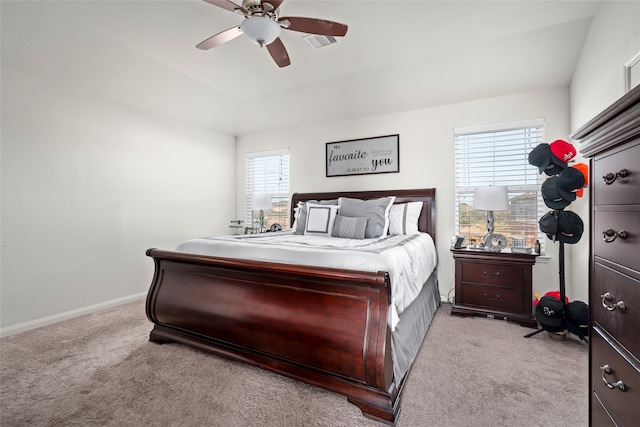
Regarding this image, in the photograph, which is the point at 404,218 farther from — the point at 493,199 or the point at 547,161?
the point at 547,161

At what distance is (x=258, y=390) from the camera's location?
1.81m

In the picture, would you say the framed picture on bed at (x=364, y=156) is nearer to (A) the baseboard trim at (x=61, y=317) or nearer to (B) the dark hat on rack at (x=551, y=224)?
(B) the dark hat on rack at (x=551, y=224)

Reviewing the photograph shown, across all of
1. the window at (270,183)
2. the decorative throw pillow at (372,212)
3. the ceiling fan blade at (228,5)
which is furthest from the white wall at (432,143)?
the ceiling fan blade at (228,5)

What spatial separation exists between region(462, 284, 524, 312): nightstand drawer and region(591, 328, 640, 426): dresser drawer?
6.82ft

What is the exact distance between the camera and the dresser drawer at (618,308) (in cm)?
76

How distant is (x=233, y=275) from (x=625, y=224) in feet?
6.43

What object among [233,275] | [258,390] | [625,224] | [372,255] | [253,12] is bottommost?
[258,390]

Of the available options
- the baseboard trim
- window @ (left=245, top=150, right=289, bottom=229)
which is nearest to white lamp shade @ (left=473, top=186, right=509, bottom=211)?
window @ (left=245, top=150, right=289, bottom=229)

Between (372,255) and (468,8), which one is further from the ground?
(468,8)

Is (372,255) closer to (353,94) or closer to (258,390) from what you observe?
(258,390)

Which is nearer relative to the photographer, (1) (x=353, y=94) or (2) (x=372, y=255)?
(2) (x=372, y=255)

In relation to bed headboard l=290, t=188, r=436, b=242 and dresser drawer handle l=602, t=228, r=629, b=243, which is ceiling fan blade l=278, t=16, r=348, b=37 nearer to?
dresser drawer handle l=602, t=228, r=629, b=243

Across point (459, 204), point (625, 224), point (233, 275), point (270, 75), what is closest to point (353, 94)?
point (270, 75)

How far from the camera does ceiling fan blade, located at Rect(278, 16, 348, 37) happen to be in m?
1.97
